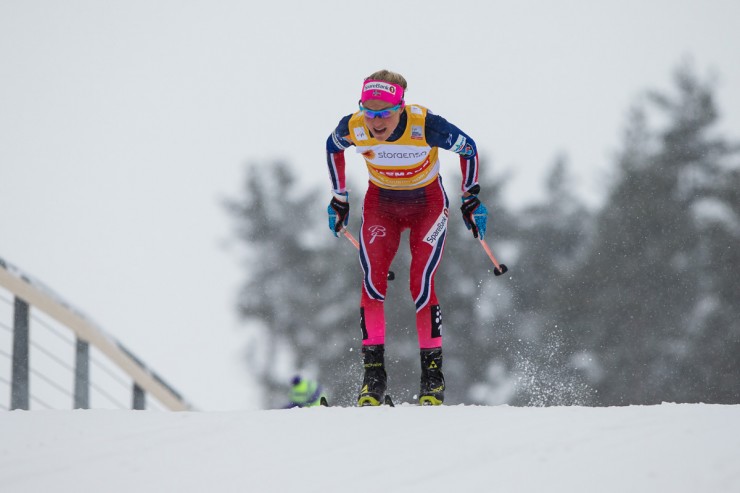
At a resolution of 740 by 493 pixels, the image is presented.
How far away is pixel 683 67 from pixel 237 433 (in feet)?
76.6

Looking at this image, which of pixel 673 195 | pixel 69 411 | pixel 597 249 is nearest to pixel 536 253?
pixel 597 249

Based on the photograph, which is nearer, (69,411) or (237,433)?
(237,433)

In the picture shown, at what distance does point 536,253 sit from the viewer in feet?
82.0

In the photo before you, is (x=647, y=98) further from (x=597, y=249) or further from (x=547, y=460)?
(x=547, y=460)

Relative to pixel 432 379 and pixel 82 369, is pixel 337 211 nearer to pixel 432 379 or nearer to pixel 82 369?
pixel 432 379

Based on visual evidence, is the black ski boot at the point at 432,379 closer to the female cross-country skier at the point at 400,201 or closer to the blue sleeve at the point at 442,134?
the female cross-country skier at the point at 400,201

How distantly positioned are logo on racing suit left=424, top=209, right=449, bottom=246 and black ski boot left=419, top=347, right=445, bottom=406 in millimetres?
726

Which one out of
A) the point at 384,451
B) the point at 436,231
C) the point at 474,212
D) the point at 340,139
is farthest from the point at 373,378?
the point at 384,451

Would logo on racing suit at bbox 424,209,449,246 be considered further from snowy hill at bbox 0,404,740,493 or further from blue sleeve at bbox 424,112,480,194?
snowy hill at bbox 0,404,740,493

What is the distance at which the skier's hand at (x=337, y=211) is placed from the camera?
6.35 m

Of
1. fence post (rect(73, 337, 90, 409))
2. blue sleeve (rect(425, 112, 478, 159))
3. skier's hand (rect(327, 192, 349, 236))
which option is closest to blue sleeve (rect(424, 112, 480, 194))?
blue sleeve (rect(425, 112, 478, 159))

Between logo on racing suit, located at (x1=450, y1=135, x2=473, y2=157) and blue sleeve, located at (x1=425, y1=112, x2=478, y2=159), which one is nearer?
blue sleeve, located at (x1=425, y1=112, x2=478, y2=159)

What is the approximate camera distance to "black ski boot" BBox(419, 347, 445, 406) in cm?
577

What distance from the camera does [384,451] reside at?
395cm
